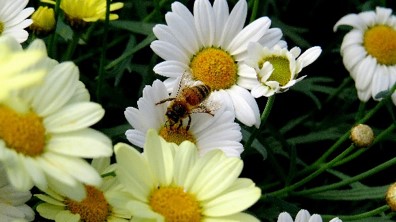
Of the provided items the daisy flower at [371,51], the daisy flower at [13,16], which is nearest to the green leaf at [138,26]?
the daisy flower at [13,16]

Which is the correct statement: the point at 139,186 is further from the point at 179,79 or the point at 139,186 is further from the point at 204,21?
the point at 204,21

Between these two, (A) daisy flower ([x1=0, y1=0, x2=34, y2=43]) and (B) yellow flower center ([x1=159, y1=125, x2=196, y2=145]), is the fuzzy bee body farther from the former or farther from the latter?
(A) daisy flower ([x1=0, y1=0, x2=34, y2=43])

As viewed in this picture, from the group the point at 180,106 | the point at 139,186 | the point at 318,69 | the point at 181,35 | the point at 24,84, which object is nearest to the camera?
the point at 24,84

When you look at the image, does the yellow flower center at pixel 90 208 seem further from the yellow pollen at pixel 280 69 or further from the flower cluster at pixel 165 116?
the yellow pollen at pixel 280 69

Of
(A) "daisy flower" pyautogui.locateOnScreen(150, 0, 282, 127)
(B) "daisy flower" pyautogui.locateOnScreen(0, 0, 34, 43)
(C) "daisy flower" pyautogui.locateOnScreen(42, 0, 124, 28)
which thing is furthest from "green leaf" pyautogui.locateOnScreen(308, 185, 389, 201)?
(B) "daisy flower" pyautogui.locateOnScreen(0, 0, 34, 43)

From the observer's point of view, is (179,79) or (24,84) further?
Answer: (179,79)

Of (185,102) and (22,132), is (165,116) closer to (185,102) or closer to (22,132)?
(185,102)

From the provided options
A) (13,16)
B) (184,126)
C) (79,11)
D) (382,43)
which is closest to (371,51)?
(382,43)

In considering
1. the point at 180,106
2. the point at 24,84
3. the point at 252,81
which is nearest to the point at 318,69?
the point at 252,81
